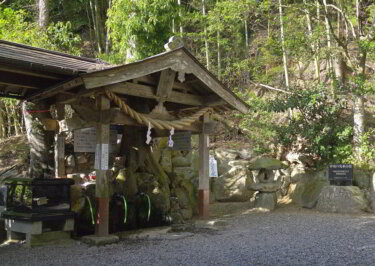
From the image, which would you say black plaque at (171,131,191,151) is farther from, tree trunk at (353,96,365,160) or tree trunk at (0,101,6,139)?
tree trunk at (0,101,6,139)

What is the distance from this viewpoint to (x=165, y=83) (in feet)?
22.3

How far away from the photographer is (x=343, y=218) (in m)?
8.09

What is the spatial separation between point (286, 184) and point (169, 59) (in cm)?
676

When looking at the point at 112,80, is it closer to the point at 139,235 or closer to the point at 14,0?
the point at 139,235

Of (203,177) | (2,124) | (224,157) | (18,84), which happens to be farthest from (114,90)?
(2,124)

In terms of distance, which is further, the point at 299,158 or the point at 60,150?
the point at 299,158

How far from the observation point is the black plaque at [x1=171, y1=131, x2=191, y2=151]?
7.95 metres

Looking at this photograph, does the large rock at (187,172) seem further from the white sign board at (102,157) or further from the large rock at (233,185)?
the white sign board at (102,157)

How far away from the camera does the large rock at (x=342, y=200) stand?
8.84 meters

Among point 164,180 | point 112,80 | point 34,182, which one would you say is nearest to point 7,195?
point 34,182

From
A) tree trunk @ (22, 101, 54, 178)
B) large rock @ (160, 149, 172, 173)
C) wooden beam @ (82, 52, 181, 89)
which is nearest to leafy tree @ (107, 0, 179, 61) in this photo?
large rock @ (160, 149, 172, 173)

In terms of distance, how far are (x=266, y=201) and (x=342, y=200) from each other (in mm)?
1796

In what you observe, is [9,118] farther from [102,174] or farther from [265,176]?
[265,176]

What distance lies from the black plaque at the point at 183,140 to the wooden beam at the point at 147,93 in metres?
0.72
